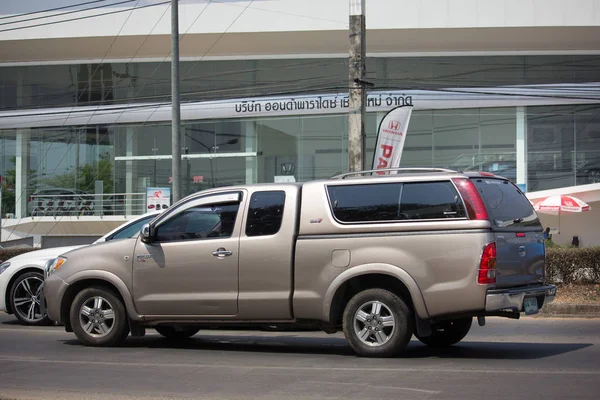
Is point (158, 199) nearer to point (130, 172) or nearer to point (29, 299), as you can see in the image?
point (130, 172)

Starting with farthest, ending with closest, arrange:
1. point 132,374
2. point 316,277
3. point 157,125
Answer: point 157,125, point 316,277, point 132,374

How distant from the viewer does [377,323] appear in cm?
887

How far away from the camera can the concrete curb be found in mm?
14227

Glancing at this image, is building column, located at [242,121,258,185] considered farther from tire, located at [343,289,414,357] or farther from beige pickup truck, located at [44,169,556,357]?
tire, located at [343,289,414,357]

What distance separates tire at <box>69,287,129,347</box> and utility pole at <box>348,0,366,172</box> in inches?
318

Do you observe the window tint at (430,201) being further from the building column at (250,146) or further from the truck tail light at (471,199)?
the building column at (250,146)

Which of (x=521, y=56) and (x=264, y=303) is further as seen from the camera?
(x=521, y=56)

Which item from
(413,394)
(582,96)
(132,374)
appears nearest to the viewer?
(413,394)

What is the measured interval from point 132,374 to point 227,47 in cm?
2536

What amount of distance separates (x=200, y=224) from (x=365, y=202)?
6.84ft

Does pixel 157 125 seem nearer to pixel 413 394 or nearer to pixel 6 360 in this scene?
pixel 6 360

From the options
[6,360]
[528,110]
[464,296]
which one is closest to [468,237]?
[464,296]

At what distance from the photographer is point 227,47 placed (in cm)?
3228

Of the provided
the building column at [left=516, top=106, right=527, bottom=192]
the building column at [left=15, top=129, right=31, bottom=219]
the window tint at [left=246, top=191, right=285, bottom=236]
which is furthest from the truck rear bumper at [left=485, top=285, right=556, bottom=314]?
the building column at [left=15, top=129, right=31, bottom=219]
